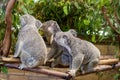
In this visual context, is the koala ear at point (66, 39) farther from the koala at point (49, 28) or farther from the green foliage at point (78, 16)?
the green foliage at point (78, 16)

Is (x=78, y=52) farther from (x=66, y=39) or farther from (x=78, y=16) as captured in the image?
(x=78, y=16)

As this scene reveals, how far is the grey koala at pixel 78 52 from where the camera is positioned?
1.36 meters

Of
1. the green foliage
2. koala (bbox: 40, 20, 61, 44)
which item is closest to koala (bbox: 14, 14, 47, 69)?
koala (bbox: 40, 20, 61, 44)

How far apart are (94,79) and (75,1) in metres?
0.68

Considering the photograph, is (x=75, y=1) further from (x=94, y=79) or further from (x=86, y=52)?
(x=86, y=52)

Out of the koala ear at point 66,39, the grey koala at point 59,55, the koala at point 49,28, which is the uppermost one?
the koala at point 49,28

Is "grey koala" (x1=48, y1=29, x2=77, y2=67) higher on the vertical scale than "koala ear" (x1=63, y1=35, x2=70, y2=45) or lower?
lower

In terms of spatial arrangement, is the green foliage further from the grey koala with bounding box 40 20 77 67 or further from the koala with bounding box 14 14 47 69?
the koala with bounding box 14 14 47 69

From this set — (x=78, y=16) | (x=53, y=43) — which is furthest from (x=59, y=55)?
(x=78, y=16)

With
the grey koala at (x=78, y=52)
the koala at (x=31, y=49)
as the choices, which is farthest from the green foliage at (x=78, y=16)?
the koala at (x=31, y=49)

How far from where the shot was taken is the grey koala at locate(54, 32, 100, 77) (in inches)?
53.4

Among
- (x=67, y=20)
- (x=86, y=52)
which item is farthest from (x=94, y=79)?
(x=86, y=52)

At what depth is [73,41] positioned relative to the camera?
141cm

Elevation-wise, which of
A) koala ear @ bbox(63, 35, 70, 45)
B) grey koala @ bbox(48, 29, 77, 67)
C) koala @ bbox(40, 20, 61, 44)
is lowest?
grey koala @ bbox(48, 29, 77, 67)
